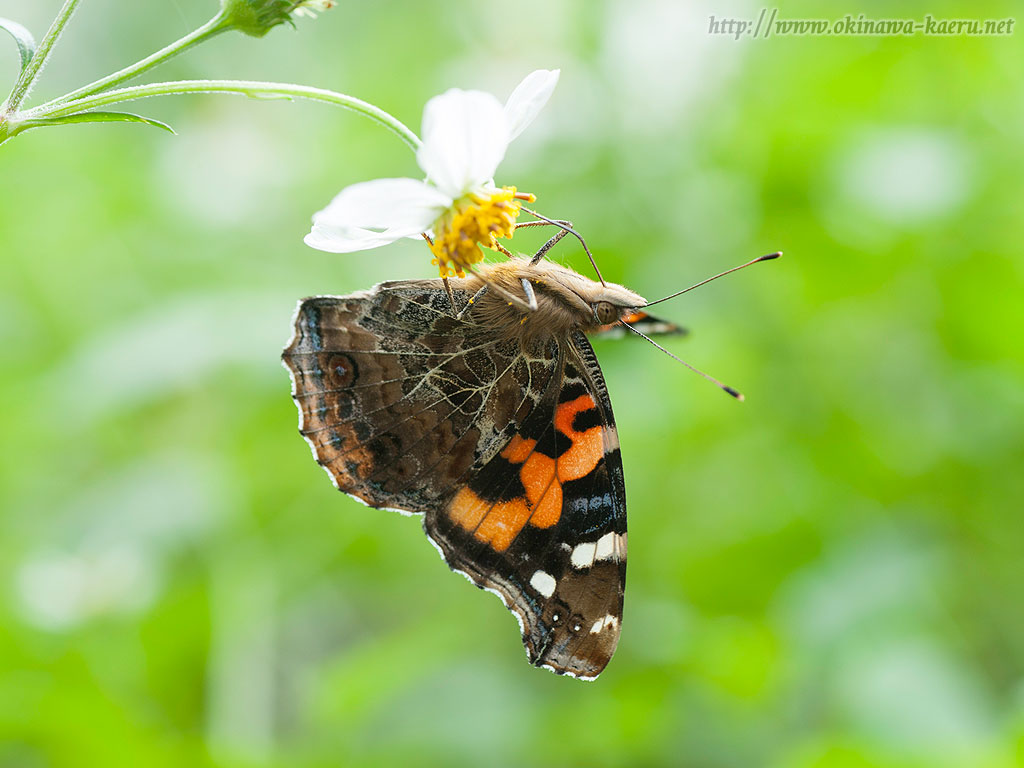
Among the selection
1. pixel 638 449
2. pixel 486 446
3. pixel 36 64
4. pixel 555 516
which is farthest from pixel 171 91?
pixel 638 449

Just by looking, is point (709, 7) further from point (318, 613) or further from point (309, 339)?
point (318, 613)

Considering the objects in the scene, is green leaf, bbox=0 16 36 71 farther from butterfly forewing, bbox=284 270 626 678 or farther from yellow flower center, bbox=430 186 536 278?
butterfly forewing, bbox=284 270 626 678

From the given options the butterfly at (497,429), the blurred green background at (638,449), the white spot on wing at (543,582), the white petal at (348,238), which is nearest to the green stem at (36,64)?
the white petal at (348,238)

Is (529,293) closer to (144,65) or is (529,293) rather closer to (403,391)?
(403,391)

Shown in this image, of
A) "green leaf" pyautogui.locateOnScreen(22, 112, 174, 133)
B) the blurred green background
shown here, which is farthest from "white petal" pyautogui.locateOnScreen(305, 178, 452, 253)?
the blurred green background

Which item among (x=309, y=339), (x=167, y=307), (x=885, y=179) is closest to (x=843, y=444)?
(x=885, y=179)

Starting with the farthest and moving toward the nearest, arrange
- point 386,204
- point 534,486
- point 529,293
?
point 534,486
point 529,293
point 386,204

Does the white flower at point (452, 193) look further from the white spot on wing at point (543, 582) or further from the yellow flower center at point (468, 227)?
the white spot on wing at point (543, 582)
